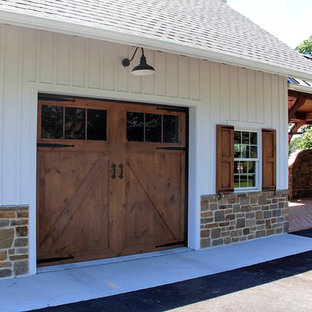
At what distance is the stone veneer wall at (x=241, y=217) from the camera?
6.62 metres

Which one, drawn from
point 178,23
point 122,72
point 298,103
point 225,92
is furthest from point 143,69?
point 298,103

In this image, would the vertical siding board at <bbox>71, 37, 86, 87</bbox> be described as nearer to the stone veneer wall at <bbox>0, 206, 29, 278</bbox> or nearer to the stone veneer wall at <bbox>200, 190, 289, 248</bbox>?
the stone veneer wall at <bbox>0, 206, 29, 278</bbox>

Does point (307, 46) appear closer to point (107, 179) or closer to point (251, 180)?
point (251, 180)

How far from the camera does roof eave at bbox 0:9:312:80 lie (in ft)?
12.9

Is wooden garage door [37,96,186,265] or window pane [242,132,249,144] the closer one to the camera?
wooden garage door [37,96,186,265]

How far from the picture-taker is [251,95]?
7.32m

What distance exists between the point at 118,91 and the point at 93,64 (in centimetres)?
54

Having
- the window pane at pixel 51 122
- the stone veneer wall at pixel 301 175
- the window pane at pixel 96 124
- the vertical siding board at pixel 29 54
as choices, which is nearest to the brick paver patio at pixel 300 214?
the stone veneer wall at pixel 301 175

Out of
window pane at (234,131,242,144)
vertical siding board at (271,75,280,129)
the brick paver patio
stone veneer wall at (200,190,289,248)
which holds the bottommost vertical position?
the brick paver patio

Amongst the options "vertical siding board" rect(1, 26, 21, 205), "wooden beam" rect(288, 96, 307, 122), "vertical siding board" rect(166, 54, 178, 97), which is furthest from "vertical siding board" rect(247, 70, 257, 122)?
"vertical siding board" rect(1, 26, 21, 205)

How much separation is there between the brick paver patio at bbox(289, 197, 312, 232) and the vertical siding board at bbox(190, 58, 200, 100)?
159 inches

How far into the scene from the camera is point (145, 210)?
20.2ft

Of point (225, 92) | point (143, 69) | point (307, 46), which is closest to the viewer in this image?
point (143, 69)

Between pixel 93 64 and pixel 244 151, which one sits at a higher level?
pixel 93 64
